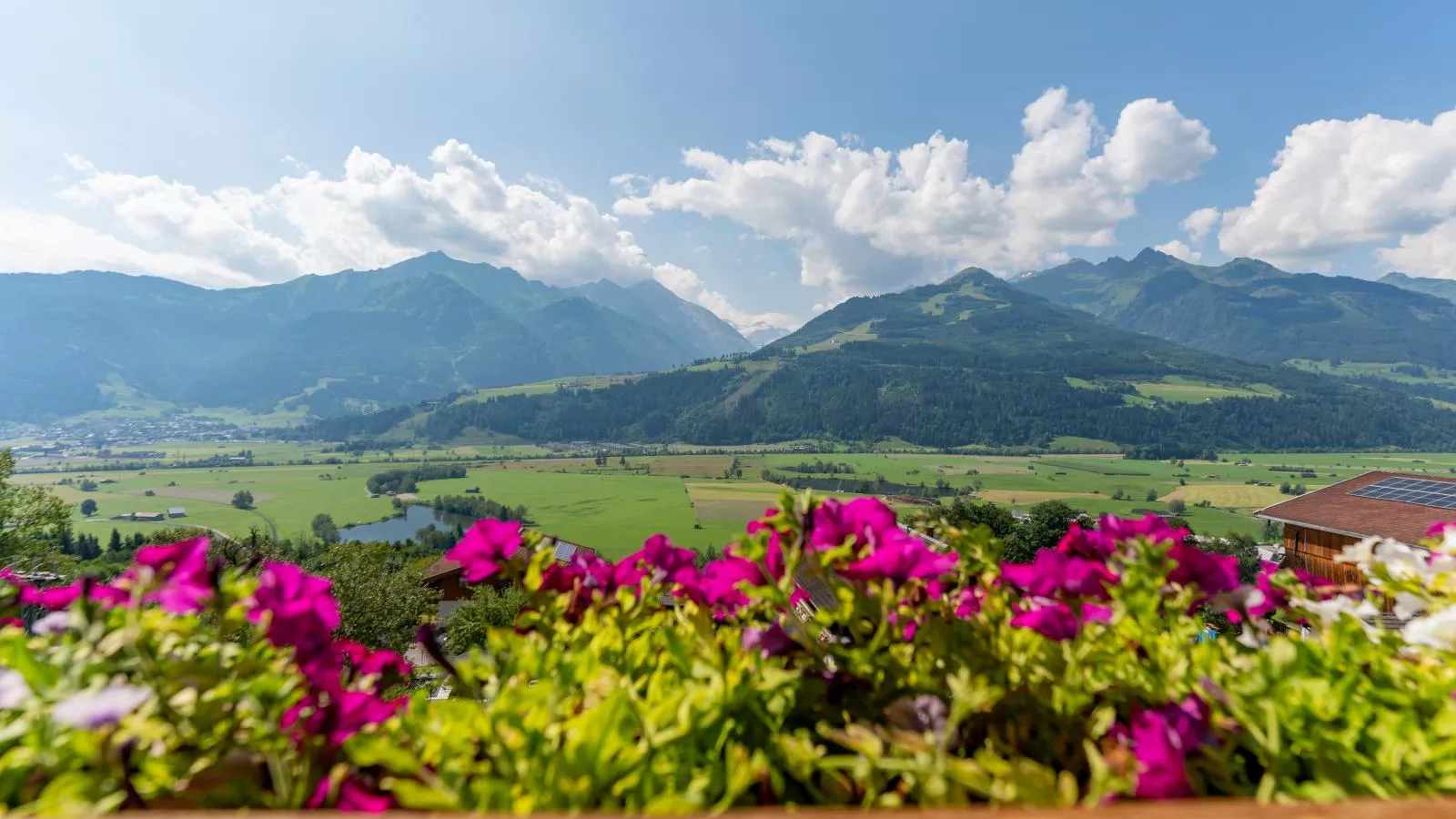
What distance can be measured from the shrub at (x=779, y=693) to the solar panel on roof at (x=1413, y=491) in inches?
905

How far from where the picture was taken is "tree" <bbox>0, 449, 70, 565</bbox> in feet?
47.0

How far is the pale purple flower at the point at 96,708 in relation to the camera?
94 centimetres

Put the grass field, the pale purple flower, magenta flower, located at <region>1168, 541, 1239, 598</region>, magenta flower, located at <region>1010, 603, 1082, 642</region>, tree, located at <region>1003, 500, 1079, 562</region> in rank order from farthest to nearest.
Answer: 1. the grass field
2. tree, located at <region>1003, 500, 1079, 562</region>
3. magenta flower, located at <region>1168, 541, 1239, 598</region>
4. magenta flower, located at <region>1010, 603, 1082, 642</region>
5. the pale purple flower

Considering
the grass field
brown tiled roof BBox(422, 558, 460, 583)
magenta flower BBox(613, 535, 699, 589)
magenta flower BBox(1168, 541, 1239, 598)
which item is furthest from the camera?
the grass field

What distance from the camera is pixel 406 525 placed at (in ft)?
282

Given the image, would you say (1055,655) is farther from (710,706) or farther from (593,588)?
(593,588)

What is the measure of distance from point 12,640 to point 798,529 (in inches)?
62.1

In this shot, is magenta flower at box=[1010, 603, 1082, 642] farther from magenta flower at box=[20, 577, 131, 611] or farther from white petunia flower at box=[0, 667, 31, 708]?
magenta flower at box=[20, 577, 131, 611]

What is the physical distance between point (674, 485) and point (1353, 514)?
306 feet

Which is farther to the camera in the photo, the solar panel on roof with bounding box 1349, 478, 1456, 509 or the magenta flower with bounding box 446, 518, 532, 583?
the solar panel on roof with bounding box 1349, 478, 1456, 509

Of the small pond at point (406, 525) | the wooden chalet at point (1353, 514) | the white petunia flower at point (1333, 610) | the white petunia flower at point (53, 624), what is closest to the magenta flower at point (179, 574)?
the white petunia flower at point (53, 624)

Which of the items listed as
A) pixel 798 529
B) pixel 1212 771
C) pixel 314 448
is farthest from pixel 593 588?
pixel 314 448

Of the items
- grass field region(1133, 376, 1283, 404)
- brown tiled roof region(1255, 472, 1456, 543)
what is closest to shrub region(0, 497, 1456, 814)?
brown tiled roof region(1255, 472, 1456, 543)

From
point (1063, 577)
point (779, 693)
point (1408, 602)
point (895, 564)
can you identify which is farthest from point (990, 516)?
point (779, 693)
